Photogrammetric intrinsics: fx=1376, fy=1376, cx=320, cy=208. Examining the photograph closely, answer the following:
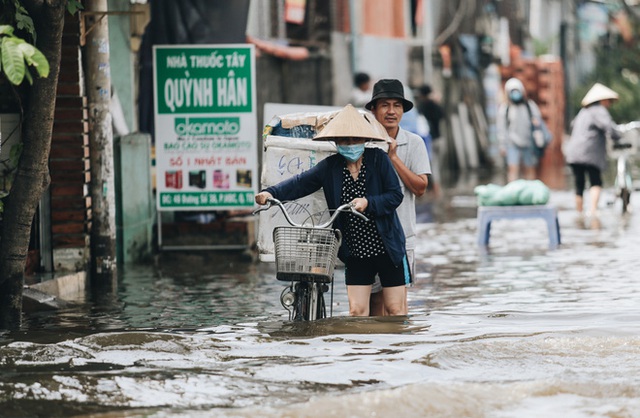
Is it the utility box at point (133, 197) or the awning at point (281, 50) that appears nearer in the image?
the utility box at point (133, 197)

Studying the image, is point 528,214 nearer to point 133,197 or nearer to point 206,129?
point 206,129

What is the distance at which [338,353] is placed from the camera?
27.3 feet

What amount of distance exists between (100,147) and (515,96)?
11.4 metres

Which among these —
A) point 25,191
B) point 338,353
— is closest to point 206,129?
point 25,191

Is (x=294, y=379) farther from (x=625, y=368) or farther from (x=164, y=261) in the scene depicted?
(x=164, y=261)

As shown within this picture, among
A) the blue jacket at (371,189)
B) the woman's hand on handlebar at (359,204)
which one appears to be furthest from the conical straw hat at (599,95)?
the woman's hand on handlebar at (359,204)

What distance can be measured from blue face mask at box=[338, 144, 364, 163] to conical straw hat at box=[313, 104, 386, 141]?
0.09 metres

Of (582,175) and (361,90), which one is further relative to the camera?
(361,90)

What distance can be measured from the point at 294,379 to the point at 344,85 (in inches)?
802

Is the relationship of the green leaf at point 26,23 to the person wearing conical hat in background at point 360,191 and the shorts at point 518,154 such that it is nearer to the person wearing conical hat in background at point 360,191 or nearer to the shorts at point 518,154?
the person wearing conical hat in background at point 360,191

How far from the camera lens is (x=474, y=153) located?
36375 mm

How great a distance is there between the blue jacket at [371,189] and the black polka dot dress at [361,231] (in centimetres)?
4

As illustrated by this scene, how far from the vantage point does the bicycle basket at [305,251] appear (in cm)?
824

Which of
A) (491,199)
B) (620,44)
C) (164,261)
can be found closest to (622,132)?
(491,199)
